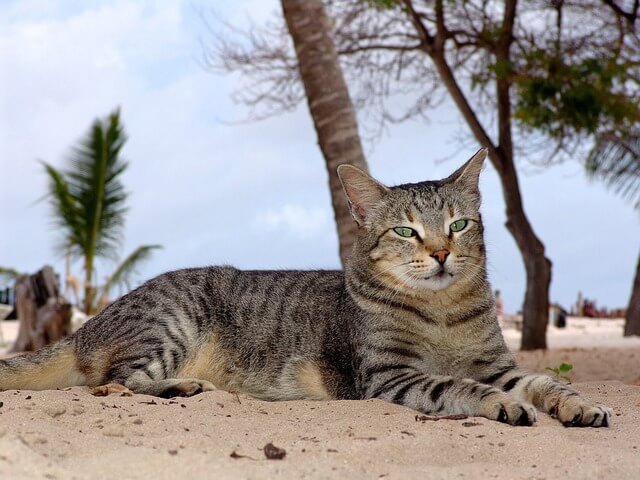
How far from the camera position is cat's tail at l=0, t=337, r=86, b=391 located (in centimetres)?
508

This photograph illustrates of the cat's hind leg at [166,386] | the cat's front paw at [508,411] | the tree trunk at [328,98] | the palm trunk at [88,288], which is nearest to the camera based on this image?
the cat's front paw at [508,411]

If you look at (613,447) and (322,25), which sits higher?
(322,25)

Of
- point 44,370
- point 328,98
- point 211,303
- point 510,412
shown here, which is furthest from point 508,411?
point 328,98

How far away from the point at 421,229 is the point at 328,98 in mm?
4530

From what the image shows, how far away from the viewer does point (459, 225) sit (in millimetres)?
4754

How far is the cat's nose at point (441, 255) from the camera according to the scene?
4531 mm

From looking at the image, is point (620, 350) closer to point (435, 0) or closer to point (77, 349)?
point (435, 0)

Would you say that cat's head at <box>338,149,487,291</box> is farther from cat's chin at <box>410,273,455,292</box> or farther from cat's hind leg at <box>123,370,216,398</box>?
cat's hind leg at <box>123,370,216,398</box>

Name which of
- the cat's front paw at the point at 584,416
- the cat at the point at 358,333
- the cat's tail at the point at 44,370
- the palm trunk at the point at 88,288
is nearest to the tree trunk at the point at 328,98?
the cat at the point at 358,333

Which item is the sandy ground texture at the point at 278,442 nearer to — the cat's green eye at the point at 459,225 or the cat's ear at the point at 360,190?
the cat's green eye at the point at 459,225

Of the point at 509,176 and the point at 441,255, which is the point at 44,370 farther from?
the point at 509,176

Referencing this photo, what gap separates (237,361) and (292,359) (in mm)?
356

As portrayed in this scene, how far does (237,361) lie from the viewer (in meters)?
5.22

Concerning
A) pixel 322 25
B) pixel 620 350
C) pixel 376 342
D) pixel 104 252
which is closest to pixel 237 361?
pixel 376 342
